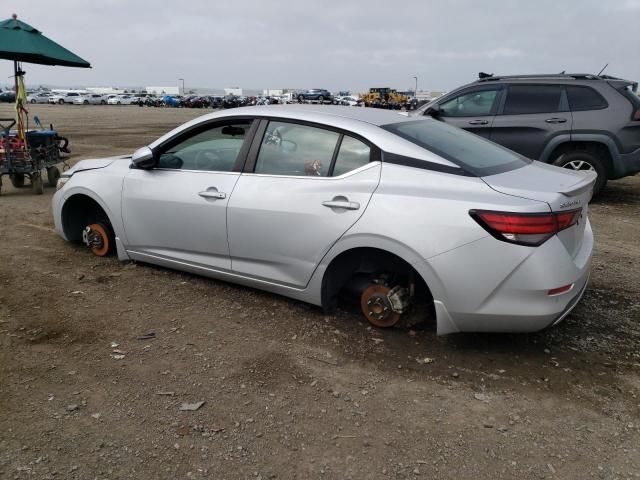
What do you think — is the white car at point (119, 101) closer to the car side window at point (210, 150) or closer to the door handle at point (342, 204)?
the car side window at point (210, 150)

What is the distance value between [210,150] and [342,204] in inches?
54.7

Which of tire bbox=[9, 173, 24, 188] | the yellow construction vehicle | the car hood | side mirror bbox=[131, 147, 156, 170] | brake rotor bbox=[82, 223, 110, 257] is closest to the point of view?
side mirror bbox=[131, 147, 156, 170]

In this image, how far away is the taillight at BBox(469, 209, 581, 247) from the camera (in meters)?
2.89

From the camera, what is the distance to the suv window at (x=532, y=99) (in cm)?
798

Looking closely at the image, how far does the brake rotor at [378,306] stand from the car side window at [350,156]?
818 millimetres

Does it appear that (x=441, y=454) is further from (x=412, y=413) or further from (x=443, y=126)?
(x=443, y=126)

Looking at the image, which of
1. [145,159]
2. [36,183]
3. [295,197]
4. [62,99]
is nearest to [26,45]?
[36,183]

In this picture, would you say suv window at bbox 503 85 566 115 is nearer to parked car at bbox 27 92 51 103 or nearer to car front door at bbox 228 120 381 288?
car front door at bbox 228 120 381 288

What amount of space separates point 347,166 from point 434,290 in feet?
3.27

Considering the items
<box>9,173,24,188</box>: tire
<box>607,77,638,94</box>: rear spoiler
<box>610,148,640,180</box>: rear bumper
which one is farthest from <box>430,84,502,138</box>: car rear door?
<box>9,173,24,188</box>: tire

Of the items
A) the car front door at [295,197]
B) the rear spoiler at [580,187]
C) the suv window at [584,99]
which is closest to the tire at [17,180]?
the car front door at [295,197]

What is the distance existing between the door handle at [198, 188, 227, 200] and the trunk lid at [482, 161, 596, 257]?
73.7 inches

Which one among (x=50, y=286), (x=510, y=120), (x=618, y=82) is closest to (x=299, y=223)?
(x=50, y=286)

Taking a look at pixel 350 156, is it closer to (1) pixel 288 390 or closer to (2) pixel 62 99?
(1) pixel 288 390
